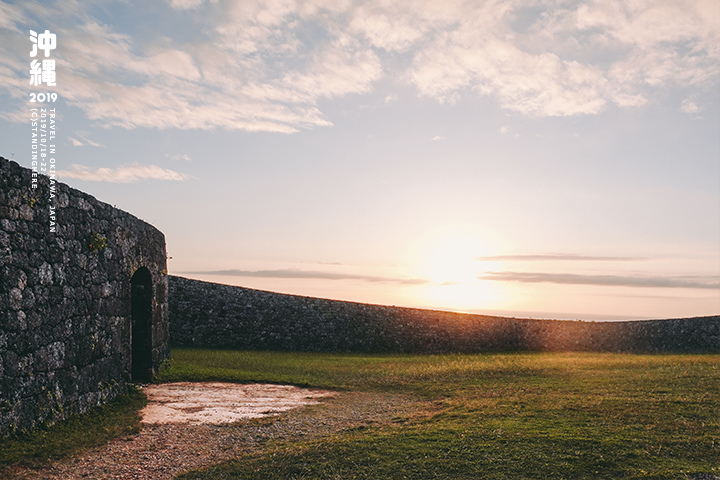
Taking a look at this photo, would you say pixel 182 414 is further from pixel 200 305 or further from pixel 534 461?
pixel 200 305

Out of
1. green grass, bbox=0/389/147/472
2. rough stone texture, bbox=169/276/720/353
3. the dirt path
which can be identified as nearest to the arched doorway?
green grass, bbox=0/389/147/472

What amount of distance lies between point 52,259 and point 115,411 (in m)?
3.14

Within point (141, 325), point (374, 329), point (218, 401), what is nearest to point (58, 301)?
point (218, 401)

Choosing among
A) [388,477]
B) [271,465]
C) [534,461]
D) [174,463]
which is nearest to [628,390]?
[534,461]

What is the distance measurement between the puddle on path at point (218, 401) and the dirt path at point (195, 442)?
1.03 ft

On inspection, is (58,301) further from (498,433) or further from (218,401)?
(498,433)

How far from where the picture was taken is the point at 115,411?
9.93 m

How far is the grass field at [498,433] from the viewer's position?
657 centimetres

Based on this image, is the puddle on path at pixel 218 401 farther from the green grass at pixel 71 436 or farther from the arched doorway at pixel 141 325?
the arched doorway at pixel 141 325

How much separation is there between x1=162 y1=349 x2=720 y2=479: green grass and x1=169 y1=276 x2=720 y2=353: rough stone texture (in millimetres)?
7018

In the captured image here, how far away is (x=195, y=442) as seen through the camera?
8.05 metres

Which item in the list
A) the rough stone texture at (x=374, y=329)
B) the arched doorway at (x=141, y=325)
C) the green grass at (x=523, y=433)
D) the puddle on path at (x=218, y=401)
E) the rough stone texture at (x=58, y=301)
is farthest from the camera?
the rough stone texture at (x=374, y=329)

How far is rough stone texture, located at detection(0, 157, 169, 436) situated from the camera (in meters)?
7.84

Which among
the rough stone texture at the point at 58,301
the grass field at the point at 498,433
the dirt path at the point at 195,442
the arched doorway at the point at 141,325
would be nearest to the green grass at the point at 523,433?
the grass field at the point at 498,433
